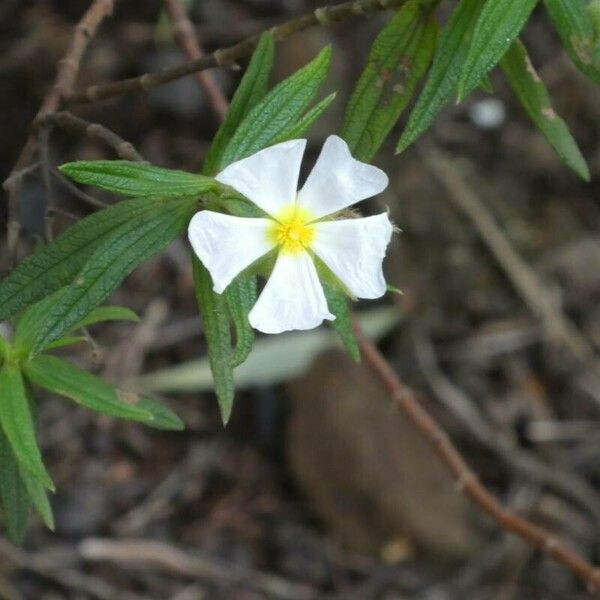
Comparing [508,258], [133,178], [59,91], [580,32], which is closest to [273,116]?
[133,178]

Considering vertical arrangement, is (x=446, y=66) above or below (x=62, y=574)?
above

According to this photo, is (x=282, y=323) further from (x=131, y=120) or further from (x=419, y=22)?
(x=131, y=120)

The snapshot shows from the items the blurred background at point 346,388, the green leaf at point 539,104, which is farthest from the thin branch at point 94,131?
the blurred background at point 346,388

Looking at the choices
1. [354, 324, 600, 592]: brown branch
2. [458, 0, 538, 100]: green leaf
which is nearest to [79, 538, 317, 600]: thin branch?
[354, 324, 600, 592]: brown branch

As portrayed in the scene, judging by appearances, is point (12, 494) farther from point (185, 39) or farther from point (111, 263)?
point (185, 39)

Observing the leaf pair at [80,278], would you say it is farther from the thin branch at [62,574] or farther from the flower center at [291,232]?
the thin branch at [62,574]

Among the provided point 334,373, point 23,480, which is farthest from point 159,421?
point 334,373
